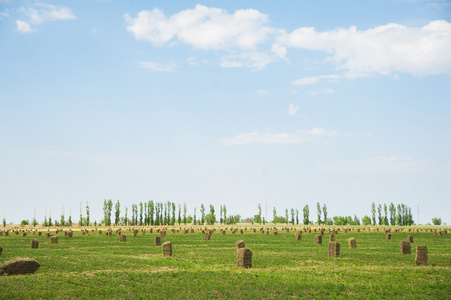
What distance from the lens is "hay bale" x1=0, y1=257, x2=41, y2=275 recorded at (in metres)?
21.2

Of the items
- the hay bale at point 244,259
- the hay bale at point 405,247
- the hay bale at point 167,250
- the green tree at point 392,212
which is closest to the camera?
the hay bale at point 244,259

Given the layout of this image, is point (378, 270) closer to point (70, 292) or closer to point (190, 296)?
point (190, 296)

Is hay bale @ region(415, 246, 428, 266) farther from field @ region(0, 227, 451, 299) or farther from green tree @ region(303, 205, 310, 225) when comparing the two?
green tree @ region(303, 205, 310, 225)

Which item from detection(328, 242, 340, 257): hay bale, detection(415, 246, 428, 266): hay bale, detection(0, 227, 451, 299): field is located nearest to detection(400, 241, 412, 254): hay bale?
detection(0, 227, 451, 299): field

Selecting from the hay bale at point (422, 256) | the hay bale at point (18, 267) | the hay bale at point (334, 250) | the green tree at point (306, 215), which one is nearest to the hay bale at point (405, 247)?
the hay bale at point (334, 250)

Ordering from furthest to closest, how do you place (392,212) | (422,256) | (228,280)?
(392,212), (422,256), (228,280)

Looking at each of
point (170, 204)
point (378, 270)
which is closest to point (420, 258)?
point (378, 270)

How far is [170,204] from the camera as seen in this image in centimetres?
19725

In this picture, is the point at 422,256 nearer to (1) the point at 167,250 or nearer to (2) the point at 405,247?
(2) the point at 405,247

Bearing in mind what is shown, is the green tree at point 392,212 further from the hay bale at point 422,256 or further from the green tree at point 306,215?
the hay bale at point 422,256

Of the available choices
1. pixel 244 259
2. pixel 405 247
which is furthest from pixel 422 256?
pixel 244 259

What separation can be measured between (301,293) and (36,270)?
1499 cm

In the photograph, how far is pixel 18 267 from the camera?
2131cm

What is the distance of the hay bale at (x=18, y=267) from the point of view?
21172mm
